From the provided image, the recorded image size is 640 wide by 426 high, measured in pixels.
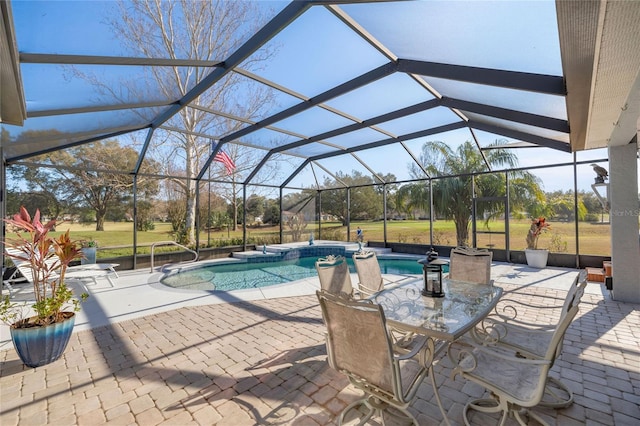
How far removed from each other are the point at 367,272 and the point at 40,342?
12.6ft

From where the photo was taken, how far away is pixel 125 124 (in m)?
6.44

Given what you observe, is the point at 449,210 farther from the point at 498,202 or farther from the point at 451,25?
the point at 451,25

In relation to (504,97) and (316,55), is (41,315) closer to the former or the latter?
(316,55)

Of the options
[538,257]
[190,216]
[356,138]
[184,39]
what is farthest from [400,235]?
[184,39]

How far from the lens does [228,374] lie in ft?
9.19

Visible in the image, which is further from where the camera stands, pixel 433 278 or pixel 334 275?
pixel 334 275

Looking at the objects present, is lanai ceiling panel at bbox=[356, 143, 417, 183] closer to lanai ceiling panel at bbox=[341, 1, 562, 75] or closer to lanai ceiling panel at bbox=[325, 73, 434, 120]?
lanai ceiling panel at bbox=[325, 73, 434, 120]

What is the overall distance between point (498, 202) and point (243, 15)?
9470 millimetres

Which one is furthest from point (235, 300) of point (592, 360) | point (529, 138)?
point (529, 138)

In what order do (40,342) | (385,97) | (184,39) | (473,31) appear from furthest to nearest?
(385,97)
(184,39)
(473,31)
(40,342)

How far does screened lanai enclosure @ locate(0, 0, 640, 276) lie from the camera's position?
2.82 m

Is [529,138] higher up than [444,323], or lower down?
higher up

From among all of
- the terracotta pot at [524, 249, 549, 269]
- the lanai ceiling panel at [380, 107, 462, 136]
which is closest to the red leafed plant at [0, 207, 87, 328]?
the lanai ceiling panel at [380, 107, 462, 136]

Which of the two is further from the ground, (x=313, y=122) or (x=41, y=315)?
(x=313, y=122)
